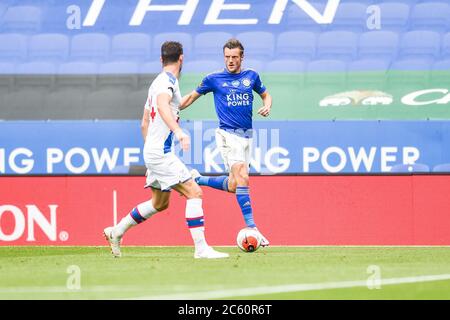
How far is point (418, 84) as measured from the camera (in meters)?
17.5

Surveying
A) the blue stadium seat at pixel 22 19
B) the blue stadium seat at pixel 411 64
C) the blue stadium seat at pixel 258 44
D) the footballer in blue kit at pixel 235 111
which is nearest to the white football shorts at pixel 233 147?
the footballer in blue kit at pixel 235 111

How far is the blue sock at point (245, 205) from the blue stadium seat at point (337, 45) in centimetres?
745

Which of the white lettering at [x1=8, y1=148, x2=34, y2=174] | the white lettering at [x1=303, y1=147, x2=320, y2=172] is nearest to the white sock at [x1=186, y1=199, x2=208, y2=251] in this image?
the white lettering at [x1=303, y1=147, x2=320, y2=172]

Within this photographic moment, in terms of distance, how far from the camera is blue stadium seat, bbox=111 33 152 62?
61.0 feet

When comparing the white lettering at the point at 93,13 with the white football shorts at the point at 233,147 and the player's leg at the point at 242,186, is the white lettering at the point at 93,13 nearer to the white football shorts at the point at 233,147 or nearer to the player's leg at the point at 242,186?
the white football shorts at the point at 233,147

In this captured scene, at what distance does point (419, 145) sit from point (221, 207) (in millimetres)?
4133

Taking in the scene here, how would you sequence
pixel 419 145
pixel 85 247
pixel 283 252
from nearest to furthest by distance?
1. pixel 283 252
2. pixel 85 247
3. pixel 419 145

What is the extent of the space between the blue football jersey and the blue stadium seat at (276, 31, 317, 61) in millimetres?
6987

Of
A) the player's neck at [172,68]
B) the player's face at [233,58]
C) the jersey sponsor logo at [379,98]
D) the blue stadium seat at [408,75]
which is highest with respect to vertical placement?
the blue stadium seat at [408,75]

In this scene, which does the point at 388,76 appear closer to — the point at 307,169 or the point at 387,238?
the point at 307,169

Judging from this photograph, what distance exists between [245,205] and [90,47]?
850cm

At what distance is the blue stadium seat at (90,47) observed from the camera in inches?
735
